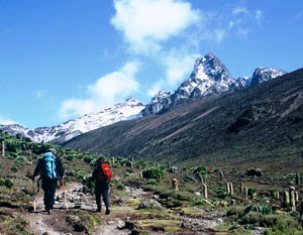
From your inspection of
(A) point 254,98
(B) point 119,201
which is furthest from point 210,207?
(A) point 254,98

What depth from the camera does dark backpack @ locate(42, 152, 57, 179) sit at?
52.2 feet

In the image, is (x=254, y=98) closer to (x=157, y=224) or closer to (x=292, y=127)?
(x=292, y=127)

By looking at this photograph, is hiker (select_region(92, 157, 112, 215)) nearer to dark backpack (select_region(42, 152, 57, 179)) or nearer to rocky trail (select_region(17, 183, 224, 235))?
rocky trail (select_region(17, 183, 224, 235))

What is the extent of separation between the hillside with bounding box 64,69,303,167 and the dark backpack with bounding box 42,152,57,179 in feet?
202

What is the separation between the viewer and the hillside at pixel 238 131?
296ft

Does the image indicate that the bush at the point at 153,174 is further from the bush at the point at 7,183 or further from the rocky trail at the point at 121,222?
the rocky trail at the point at 121,222

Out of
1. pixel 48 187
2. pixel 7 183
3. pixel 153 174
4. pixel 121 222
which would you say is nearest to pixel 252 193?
pixel 153 174

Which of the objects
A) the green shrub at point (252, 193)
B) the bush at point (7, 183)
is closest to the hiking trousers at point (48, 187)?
the bush at point (7, 183)

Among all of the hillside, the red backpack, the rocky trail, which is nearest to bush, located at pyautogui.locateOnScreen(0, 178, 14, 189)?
the rocky trail

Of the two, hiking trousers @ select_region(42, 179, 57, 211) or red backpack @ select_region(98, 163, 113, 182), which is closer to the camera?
hiking trousers @ select_region(42, 179, 57, 211)

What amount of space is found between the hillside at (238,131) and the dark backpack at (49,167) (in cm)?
6156


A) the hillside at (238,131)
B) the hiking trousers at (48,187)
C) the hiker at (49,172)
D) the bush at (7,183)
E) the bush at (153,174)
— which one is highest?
the hillside at (238,131)

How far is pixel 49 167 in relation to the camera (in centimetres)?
1594

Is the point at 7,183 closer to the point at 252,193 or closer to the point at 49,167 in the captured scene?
the point at 49,167
